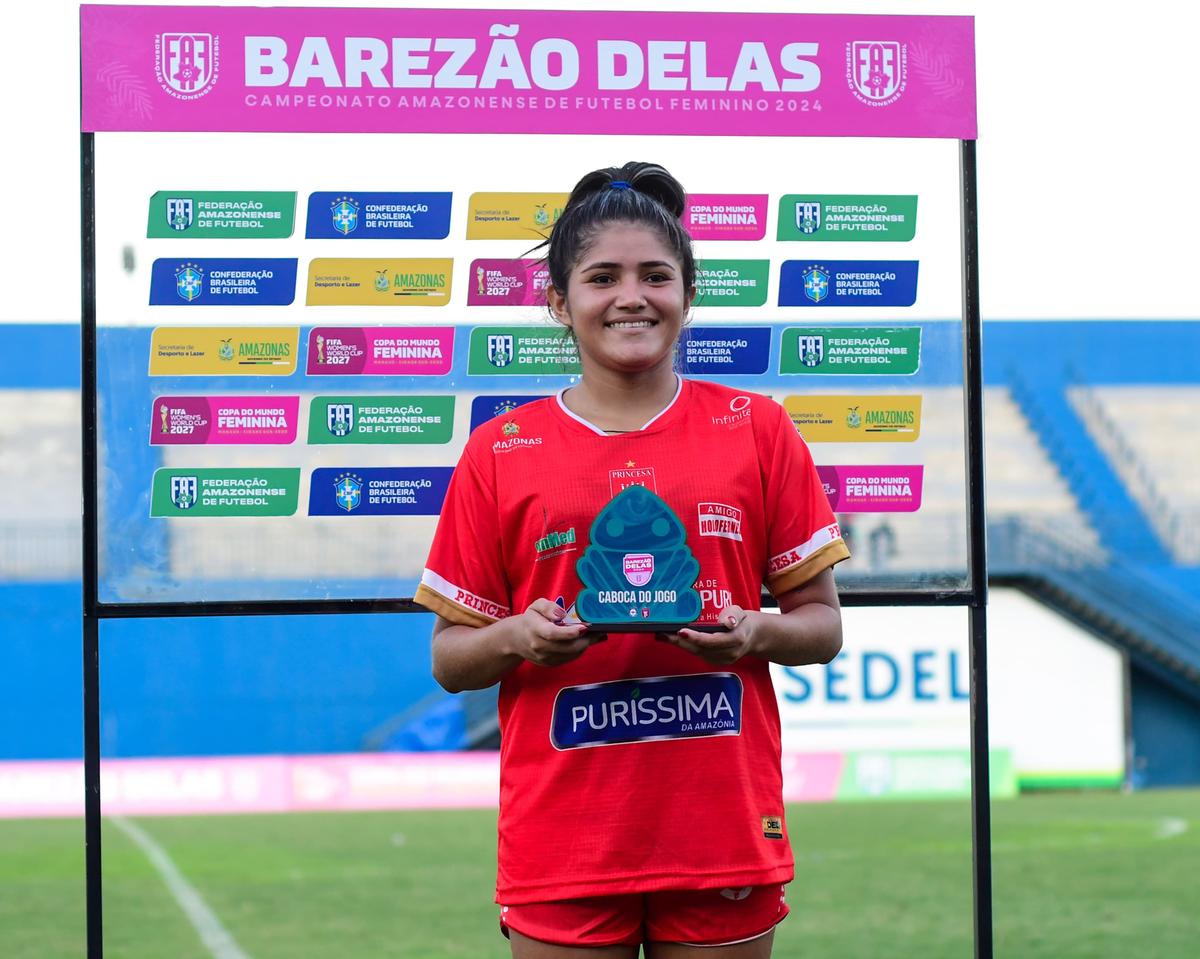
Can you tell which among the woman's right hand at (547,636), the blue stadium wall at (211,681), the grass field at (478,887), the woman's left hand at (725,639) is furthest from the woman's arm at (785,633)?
the blue stadium wall at (211,681)

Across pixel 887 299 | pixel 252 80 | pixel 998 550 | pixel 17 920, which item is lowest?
pixel 17 920

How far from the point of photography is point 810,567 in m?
1.76

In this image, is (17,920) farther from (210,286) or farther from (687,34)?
(687,34)

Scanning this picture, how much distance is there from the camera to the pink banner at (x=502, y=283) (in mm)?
2830

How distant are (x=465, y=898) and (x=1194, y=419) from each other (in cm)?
1338

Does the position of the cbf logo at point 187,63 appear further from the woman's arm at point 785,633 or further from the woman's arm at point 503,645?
the woman's arm at point 785,633

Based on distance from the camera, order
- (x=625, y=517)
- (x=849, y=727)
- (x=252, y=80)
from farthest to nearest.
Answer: (x=849, y=727) < (x=252, y=80) < (x=625, y=517)

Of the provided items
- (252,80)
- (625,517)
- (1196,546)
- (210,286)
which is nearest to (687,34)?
(252,80)

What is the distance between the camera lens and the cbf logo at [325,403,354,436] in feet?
9.22

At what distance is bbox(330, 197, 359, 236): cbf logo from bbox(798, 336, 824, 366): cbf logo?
2.81 ft

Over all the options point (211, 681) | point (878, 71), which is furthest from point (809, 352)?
point (211, 681)

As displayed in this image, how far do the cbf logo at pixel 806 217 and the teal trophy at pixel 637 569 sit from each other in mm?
1346

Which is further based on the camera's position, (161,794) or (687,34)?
(161,794)

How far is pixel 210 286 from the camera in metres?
2.77
